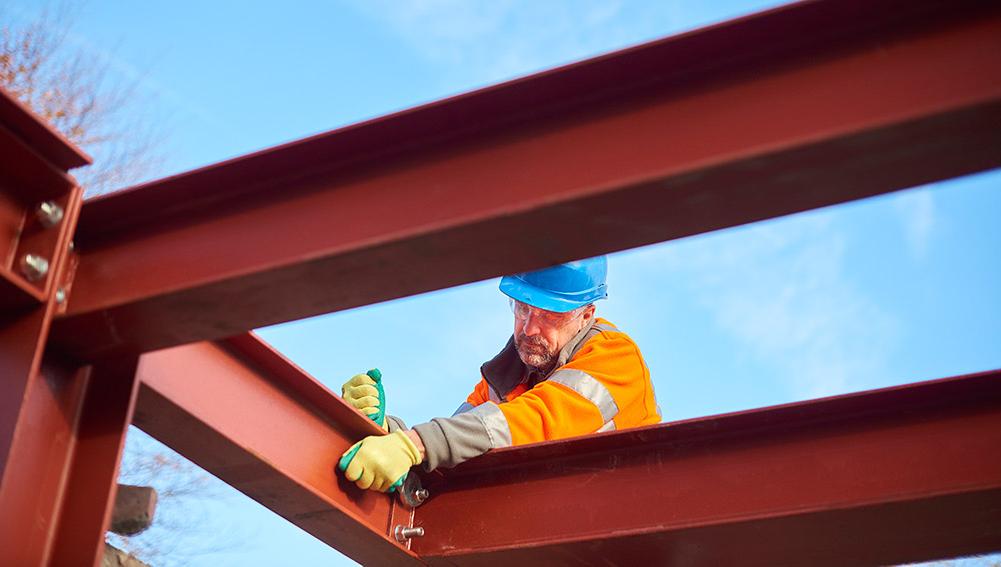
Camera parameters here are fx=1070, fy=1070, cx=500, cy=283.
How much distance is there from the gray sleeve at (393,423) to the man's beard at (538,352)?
104cm

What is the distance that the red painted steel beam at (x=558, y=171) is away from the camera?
237 cm

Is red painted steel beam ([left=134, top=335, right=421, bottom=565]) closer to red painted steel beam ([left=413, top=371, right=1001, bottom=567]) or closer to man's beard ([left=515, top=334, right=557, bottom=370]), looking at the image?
red painted steel beam ([left=413, top=371, right=1001, bottom=567])

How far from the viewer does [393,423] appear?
5008 mm

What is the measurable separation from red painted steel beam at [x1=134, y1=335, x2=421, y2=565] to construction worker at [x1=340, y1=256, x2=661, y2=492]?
12cm

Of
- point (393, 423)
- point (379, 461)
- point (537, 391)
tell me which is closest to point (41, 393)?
point (379, 461)

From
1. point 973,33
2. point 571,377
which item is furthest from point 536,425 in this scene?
point 973,33

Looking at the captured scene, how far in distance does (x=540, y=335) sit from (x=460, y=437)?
62.5 inches

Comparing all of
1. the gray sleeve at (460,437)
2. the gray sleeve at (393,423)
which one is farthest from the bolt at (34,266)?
the gray sleeve at (393,423)

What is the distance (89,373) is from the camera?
10.5 ft

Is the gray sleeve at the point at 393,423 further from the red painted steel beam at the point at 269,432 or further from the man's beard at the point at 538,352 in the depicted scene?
the man's beard at the point at 538,352

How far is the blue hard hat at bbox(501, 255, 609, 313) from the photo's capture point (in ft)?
19.0

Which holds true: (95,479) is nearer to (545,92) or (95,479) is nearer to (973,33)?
(545,92)

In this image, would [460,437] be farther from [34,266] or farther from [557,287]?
[34,266]

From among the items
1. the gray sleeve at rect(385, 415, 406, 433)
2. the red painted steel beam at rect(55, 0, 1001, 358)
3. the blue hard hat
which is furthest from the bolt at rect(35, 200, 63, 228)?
the blue hard hat
